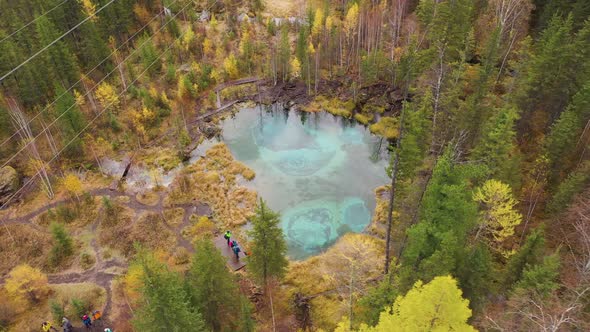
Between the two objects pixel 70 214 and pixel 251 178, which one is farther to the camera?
pixel 251 178

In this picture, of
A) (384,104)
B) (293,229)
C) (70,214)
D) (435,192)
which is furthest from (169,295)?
(384,104)

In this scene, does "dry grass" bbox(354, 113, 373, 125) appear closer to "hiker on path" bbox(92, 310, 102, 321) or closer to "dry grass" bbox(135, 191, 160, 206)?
"dry grass" bbox(135, 191, 160, 206)

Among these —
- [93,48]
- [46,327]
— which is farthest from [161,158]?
[46,327]

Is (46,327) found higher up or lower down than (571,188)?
lower down

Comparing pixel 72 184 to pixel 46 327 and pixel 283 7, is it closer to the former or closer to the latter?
pixel 46 327

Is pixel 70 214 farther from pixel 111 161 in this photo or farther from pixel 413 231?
pixel 413 231

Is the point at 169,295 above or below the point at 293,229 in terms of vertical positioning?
above

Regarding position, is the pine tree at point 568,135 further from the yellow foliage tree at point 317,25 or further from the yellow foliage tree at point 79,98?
the yellow foliage tree at point 79,98
